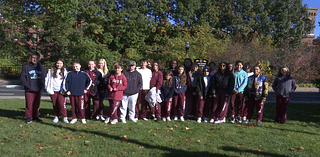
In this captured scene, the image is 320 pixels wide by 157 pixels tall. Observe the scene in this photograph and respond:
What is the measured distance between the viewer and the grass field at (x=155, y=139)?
192 inches

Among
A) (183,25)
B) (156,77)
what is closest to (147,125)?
(156,77)

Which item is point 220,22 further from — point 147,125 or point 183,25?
point 147,125

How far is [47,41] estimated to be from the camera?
26.0m

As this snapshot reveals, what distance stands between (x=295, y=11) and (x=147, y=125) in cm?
3536

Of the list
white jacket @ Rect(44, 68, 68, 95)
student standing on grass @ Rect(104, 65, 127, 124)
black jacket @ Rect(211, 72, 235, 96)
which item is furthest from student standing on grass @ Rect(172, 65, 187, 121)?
white jacket @ Rect(44, 68, 68, 95)

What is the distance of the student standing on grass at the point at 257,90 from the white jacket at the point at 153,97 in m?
2.78

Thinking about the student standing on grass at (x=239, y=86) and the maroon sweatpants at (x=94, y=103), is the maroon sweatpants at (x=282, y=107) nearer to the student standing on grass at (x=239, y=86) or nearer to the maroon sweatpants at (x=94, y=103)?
the student standing on grass at (x=239, y=86)

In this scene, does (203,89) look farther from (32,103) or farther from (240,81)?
(32,103)

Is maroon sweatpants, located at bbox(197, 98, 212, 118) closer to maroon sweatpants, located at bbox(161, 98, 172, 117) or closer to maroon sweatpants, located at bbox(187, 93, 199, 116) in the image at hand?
maroon sweatpants, located at bbox(187, 93, 199, 116)

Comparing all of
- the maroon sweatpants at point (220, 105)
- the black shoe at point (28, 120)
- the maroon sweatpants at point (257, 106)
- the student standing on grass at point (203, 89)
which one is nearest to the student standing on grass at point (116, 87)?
the black shoe at point (28, 120)

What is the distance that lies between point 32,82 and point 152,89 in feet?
11.0

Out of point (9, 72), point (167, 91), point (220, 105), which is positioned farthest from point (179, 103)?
point (9, 72)

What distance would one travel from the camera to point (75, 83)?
6.95 meters

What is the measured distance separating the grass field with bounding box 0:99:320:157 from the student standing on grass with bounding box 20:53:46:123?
0.46 metres
